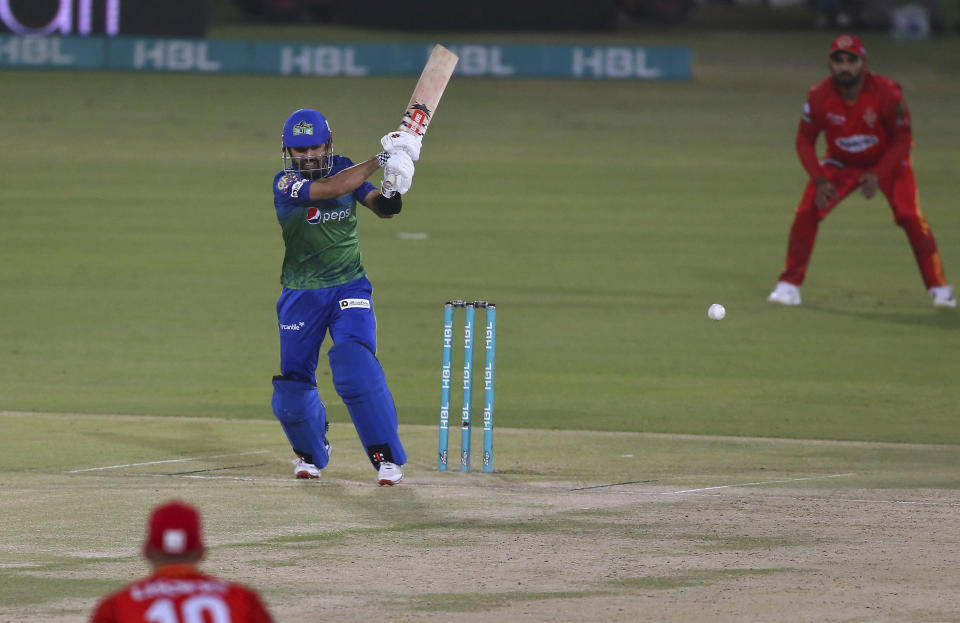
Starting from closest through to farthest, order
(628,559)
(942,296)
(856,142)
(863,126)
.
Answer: (628,559)
(863,126)
(856,142)
(942,296)

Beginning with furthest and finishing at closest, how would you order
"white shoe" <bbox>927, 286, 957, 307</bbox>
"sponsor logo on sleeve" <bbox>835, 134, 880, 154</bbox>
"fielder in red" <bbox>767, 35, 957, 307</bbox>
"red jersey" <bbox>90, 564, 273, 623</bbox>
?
1. "white shoe" <bbox>927, 286, 957, 307</bbox>
2. "sponsor logo on sleeve" <bbox>835, 134, 880, 154</bbox>
3. "fielder in red" <bbox>767, 35, 957, 307</bbox>
4. "red jersey" <bbox>90, 564, 273, 623</bbox>

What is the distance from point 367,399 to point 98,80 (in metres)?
23.9

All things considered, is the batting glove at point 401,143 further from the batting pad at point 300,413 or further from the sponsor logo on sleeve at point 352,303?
the batting pad at point 300,413

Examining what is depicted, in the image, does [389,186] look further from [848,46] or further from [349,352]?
[848,46]

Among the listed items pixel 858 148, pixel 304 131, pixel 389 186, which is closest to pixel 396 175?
pixel 389 186

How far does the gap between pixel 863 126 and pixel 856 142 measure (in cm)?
20

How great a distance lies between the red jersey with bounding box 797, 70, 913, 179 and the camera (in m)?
15.6

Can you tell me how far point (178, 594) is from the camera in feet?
14.0

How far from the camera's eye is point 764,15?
157 ft

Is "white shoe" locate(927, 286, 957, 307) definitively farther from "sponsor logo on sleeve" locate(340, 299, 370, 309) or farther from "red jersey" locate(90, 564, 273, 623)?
"red jersey" locate(90, 564, 273, 623)

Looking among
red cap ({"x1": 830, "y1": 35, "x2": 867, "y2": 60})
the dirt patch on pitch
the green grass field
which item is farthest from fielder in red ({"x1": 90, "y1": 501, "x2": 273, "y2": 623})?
red cap ({"x1": 830, "y1": 35, "x2": 867, "y2": 60})

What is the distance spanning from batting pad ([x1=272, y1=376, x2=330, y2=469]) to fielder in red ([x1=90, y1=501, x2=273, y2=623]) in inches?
199

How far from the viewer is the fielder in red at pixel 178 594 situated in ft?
13.9

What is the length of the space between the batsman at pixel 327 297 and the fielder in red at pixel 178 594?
16.0ft
